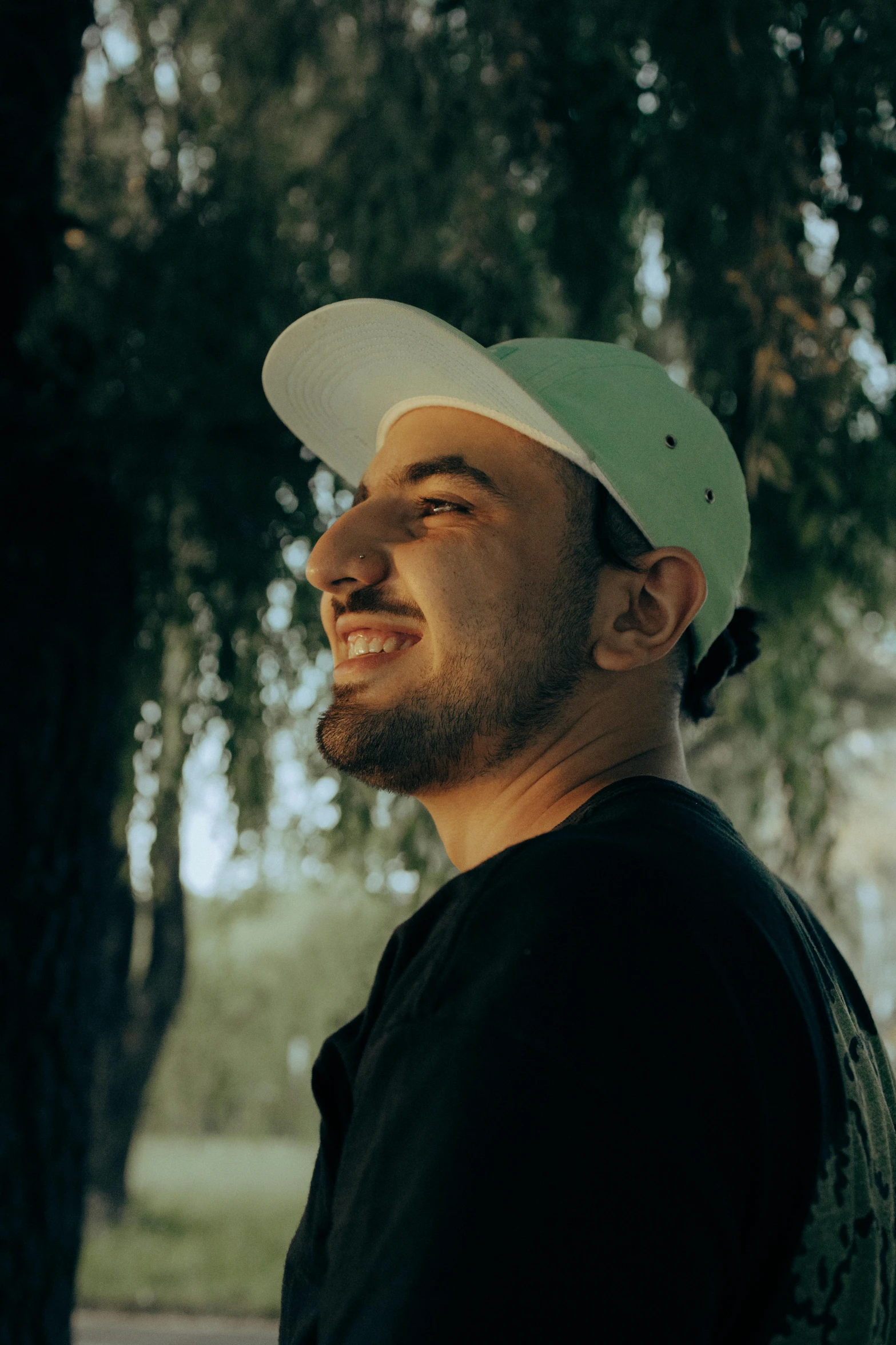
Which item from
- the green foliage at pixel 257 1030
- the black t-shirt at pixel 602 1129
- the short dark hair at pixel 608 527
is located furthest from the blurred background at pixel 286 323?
the green foliage at pixel 257 1030

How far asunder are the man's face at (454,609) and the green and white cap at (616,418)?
67 mm

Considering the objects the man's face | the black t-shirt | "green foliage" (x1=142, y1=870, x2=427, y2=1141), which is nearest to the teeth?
the man's face

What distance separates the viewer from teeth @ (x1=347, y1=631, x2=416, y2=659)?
149cm

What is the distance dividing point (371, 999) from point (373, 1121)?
18cm

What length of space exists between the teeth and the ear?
228 millimetres

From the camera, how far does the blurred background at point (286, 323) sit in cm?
269

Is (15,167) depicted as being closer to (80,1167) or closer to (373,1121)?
(80,1167)

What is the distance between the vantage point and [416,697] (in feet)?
4.66

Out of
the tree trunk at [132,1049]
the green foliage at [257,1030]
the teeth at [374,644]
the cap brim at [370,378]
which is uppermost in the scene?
the cap brim at [370,378]

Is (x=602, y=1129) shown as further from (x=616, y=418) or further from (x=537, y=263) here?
(x=537, y=263)

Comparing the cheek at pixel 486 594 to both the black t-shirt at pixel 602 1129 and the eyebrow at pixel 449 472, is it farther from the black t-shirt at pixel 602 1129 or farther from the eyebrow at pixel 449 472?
the black t-shirt at pixel 602 1129

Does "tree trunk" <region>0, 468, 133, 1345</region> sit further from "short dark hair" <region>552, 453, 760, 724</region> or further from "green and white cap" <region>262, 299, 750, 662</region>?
"short dark hair" <region>552, 453, 760, 724</region>

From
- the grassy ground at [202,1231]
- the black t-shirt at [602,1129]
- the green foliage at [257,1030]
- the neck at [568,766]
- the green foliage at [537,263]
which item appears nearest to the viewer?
the black t-shirt at [602,1129]

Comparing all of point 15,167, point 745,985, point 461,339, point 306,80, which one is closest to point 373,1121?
point 745,985
